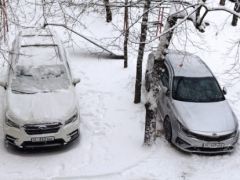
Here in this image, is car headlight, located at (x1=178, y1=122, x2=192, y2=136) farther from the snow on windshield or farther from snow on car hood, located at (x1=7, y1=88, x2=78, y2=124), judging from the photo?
the snow on windshield

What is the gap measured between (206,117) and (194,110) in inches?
12.9

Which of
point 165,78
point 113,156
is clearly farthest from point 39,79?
point 165,78

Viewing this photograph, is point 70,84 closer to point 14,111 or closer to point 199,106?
point 14,111

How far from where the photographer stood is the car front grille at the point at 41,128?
9.53 metres

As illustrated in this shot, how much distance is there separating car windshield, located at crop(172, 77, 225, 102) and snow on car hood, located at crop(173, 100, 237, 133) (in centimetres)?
19

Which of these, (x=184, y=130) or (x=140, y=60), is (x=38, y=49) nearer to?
(x=140, y=60)

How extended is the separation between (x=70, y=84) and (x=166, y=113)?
2.42m

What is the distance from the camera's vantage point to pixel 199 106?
34.5ft

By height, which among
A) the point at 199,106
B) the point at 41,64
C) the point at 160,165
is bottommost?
the point at 160,165

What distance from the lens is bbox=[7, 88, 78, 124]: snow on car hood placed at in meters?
9.62

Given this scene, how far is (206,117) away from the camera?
10.2 m

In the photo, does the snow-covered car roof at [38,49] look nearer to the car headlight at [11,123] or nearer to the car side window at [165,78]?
the car headlight at [11,123]

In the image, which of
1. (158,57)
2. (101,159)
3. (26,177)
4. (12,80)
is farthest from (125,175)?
(12,80)

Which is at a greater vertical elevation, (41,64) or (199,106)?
(41,64)
